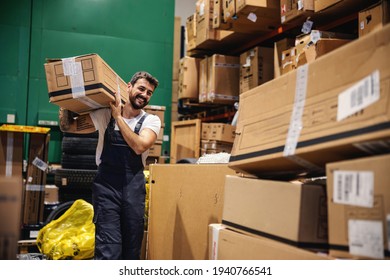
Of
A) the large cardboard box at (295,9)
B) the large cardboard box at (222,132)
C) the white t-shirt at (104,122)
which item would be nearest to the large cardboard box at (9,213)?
the white t-shirt at (104,122)

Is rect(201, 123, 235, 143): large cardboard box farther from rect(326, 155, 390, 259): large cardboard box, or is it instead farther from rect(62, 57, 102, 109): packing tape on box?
rect(326, 155, 390, 259): large cardboard box

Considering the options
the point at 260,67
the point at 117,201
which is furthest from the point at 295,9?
the point at 117,201

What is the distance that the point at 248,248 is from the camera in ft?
5.78

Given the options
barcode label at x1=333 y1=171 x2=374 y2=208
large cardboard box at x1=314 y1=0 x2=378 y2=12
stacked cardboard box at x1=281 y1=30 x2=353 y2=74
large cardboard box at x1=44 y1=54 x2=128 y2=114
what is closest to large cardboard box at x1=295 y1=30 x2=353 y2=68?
stacked cardboard box at x1=281 y1=30 x2=353 y2=74

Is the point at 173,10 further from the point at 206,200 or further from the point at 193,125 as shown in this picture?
the point at 206,200

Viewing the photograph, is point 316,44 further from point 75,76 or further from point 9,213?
point 9,213

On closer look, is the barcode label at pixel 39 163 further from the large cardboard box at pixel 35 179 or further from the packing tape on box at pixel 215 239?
the packing tape on box at pixel 215 239

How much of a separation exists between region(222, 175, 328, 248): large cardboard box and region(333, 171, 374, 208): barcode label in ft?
0.48

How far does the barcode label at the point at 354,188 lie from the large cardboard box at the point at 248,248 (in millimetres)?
216

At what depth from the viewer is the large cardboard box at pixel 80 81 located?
2.71 meters
